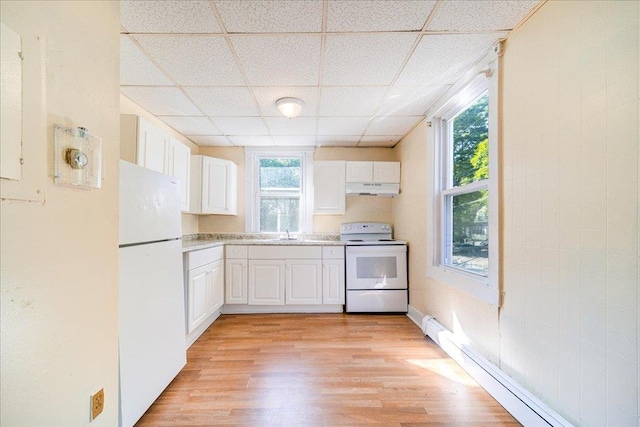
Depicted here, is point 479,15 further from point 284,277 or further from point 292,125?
point 284,277

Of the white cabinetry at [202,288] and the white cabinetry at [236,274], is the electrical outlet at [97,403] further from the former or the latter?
the white cabinetry at [236,274]

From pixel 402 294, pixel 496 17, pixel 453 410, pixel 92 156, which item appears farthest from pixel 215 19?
pixel 402 294

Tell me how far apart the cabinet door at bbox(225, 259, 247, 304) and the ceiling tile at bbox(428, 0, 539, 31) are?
290 centimetres

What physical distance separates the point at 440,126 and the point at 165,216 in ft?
8.12

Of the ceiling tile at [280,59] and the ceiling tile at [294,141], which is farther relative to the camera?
the ceiling tile at [294,141]

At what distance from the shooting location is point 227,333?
2672mm

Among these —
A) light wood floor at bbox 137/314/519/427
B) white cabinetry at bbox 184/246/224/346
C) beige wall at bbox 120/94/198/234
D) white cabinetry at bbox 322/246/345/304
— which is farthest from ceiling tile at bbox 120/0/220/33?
white cabinetry at bbox 322/246/345/304

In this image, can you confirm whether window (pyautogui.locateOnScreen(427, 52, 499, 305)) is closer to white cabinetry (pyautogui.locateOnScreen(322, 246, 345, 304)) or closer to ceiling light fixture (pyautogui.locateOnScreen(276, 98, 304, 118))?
white cabinetry (pyautogui.locateOnScreen(322, 246, 345, 304))

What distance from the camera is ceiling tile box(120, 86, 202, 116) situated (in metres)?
2.18

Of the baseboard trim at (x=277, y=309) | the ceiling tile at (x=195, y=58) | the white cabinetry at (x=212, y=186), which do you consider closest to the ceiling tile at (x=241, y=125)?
the white cabinetry at (x=212, y=186)

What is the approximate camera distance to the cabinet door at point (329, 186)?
362 centimetres

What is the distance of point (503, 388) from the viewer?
1562 millimetres

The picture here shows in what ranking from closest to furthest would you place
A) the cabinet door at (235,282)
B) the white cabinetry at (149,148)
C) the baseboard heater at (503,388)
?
the baseboard heater at (503,388), the white cabinetry at (149,148), the cabinet door at (235,282)

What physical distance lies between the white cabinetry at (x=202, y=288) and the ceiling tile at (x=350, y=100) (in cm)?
184
